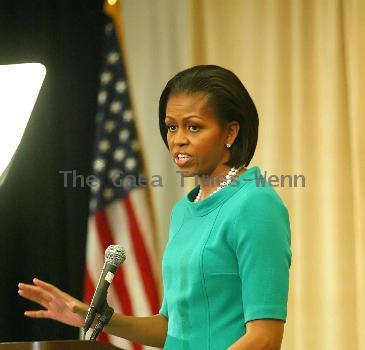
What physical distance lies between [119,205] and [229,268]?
1833 millimetres

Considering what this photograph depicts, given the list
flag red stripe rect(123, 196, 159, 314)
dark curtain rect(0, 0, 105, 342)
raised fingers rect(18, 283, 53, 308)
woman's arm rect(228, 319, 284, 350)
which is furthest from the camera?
dark curtain rect(0, 0, 105, 342)

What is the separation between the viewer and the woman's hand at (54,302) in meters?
1.71

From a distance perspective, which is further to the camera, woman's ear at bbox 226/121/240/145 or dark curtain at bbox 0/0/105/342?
dark curtain at bbox 0/0/105/342

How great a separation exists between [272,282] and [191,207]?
32 centimetres

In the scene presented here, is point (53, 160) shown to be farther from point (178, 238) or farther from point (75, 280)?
point (178, 238)

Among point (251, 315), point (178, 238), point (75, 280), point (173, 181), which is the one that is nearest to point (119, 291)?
point (75, 280)

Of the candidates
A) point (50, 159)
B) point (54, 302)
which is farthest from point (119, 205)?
point (54, 302)

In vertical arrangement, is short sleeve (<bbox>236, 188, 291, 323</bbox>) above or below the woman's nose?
below

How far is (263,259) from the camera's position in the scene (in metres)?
1.52

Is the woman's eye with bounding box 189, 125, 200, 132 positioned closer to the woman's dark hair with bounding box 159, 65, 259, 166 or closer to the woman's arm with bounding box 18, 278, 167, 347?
the woman's dark hair with bounding box 159, 65, 259, 166

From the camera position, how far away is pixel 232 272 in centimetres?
158

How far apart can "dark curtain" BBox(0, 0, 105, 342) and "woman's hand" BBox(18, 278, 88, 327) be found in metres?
1.84

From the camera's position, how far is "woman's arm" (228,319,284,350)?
1.48m

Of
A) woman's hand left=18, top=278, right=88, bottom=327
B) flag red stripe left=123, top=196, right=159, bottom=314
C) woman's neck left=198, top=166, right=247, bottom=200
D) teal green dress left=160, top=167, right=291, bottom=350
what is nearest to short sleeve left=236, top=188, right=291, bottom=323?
teal green dress left=160, top=167, right=291, bottom=350
